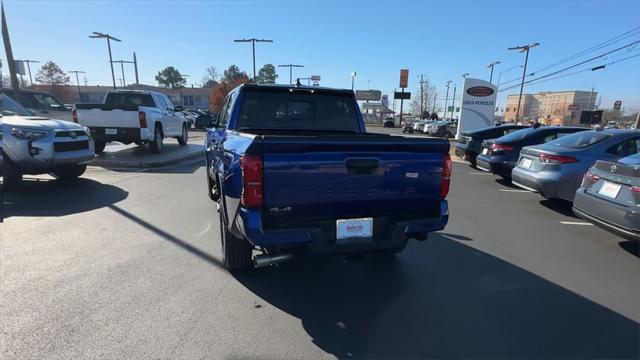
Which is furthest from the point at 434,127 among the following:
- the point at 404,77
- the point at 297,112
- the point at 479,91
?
the point at 297,112

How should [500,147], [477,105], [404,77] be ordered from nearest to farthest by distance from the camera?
[500,147] < [477,105] < [404,77]

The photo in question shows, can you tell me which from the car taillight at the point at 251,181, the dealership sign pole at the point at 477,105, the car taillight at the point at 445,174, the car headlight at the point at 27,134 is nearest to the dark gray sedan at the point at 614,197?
→ the car taillight at the point at 445,174

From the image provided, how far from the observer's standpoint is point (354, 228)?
2.87 m

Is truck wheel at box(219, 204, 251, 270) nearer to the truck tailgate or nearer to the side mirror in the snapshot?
the truck tailgate

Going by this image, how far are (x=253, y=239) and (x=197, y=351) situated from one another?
0.90 meters

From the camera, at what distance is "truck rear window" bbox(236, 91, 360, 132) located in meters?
4.35

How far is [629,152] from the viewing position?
621 cm

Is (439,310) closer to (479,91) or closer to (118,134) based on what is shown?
(118,134)

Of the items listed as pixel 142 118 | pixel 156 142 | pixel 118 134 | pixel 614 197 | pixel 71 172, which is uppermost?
pixel 142 118

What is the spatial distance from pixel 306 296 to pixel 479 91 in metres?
24.9

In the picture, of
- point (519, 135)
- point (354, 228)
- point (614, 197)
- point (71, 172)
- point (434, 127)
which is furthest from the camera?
point (434, 127)

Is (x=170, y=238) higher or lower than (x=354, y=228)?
lower

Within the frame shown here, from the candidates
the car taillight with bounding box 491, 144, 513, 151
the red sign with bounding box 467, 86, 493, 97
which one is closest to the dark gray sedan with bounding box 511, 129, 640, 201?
the car taillight with bounding box 491, 144, 513, 151

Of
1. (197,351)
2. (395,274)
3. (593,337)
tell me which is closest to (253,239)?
(197,351)
